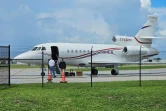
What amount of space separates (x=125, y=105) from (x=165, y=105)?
1.45 meters

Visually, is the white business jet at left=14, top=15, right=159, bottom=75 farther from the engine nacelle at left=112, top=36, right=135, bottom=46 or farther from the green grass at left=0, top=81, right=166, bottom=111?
the green grass at left=0, top=81, right=166, bottom=111

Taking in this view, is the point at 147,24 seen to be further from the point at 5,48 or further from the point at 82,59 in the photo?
the point at 5,48

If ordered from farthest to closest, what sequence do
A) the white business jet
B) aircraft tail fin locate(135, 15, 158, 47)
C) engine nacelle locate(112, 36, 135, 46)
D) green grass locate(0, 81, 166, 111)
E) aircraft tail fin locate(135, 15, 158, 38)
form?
aircraft tail fin locate(135, 15, 158, 38)
aircraft tail fin locate(135, 15, 158, 47)
engine nacelle locate(112, 36, 135, 46)
the white business jet
green grass locate(0, 81, 166, 111)

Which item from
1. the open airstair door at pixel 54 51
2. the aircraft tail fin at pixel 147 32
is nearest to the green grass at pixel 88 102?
the open airstair door at pixel 54 51

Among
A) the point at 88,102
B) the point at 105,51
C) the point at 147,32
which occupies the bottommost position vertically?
the point at 88,102

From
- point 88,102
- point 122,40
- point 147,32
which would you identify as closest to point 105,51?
point 122,40

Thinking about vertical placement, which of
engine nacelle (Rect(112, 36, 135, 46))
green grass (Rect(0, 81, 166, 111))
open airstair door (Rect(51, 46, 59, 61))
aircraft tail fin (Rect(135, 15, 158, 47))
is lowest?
green grass (Rect(0, 81, 166, 111))

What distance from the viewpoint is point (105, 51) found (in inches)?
1515

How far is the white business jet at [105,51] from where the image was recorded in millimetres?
34594

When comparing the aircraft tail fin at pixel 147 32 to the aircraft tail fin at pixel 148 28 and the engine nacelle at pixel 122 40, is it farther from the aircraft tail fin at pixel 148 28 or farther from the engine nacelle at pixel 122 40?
the engine nacelle at pixel 122 40

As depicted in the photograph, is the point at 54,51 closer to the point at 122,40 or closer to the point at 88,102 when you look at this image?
the point at 122,40

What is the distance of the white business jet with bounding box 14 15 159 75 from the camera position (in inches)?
1362

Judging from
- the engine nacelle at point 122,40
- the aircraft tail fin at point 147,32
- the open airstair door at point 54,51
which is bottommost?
the open airstair door at point 54,51

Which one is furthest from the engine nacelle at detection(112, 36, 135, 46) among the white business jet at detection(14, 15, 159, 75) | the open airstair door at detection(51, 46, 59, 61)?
the open airstair door at detection(51, 46, 59, 61)
